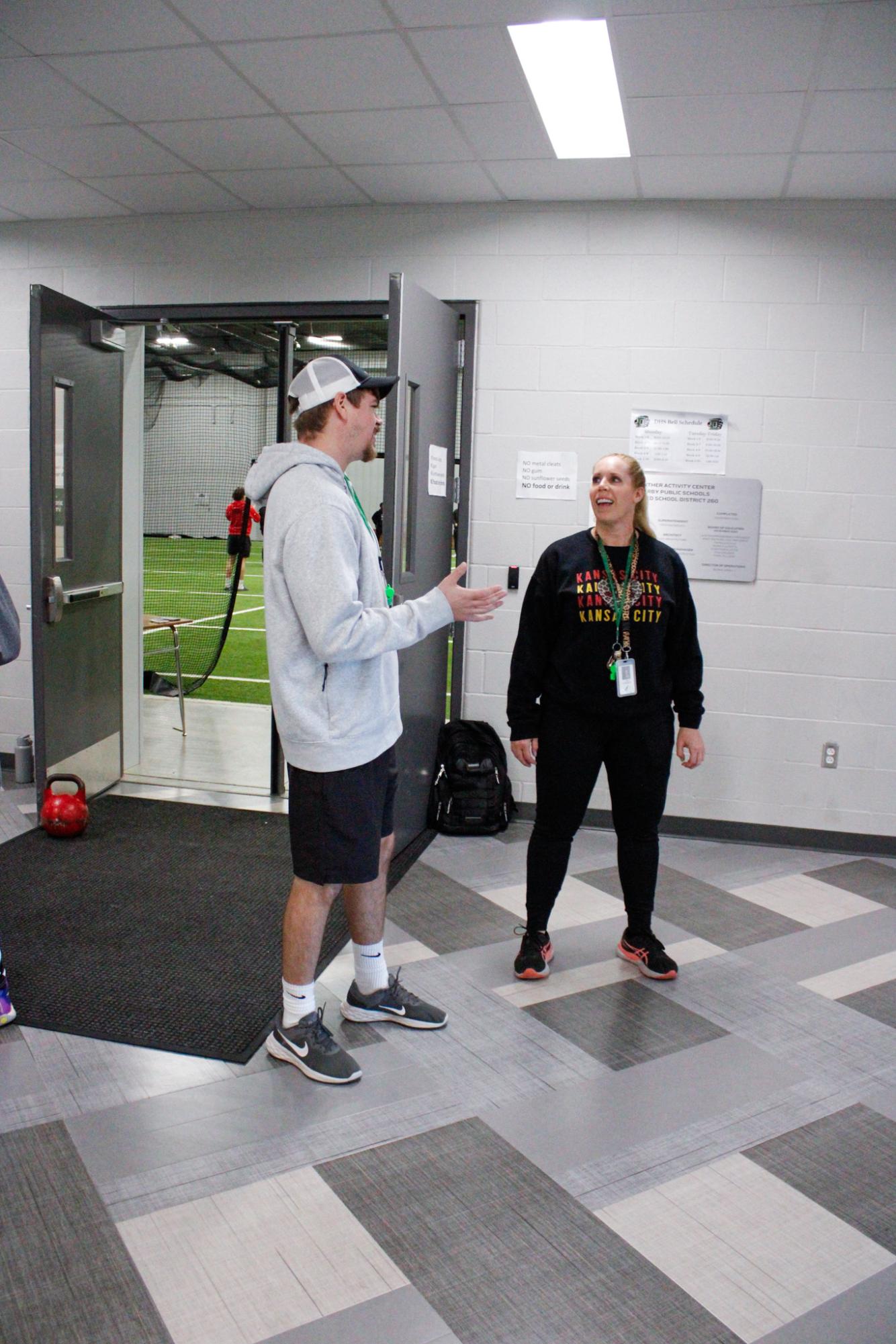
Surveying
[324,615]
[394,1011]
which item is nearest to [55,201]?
[324,615]

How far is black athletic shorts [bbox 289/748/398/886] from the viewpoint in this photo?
2295 millimetres

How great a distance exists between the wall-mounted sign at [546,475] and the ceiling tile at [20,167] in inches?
86.8

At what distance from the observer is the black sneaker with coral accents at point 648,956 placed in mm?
3025

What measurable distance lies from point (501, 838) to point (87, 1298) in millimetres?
2789

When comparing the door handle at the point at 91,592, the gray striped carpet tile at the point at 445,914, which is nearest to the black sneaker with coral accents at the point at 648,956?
the gray striped carpet tile at the point at 445,914

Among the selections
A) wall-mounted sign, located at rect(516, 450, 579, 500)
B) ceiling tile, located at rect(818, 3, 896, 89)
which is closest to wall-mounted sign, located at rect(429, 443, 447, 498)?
wall-mounted sign, located at rect(516, 450, 579, 500)

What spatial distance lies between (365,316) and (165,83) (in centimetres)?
144

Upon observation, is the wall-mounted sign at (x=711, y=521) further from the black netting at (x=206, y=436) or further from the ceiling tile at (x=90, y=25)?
the ceiling tile at (x=90, y=25)

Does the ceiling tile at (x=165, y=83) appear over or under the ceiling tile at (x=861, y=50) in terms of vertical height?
over

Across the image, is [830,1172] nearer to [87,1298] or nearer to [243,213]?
[87,1298]

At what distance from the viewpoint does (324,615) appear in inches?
84.1

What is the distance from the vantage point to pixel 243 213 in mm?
4605

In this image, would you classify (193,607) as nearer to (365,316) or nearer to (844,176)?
(365,316)

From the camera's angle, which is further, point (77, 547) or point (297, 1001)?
point (77, 547)
